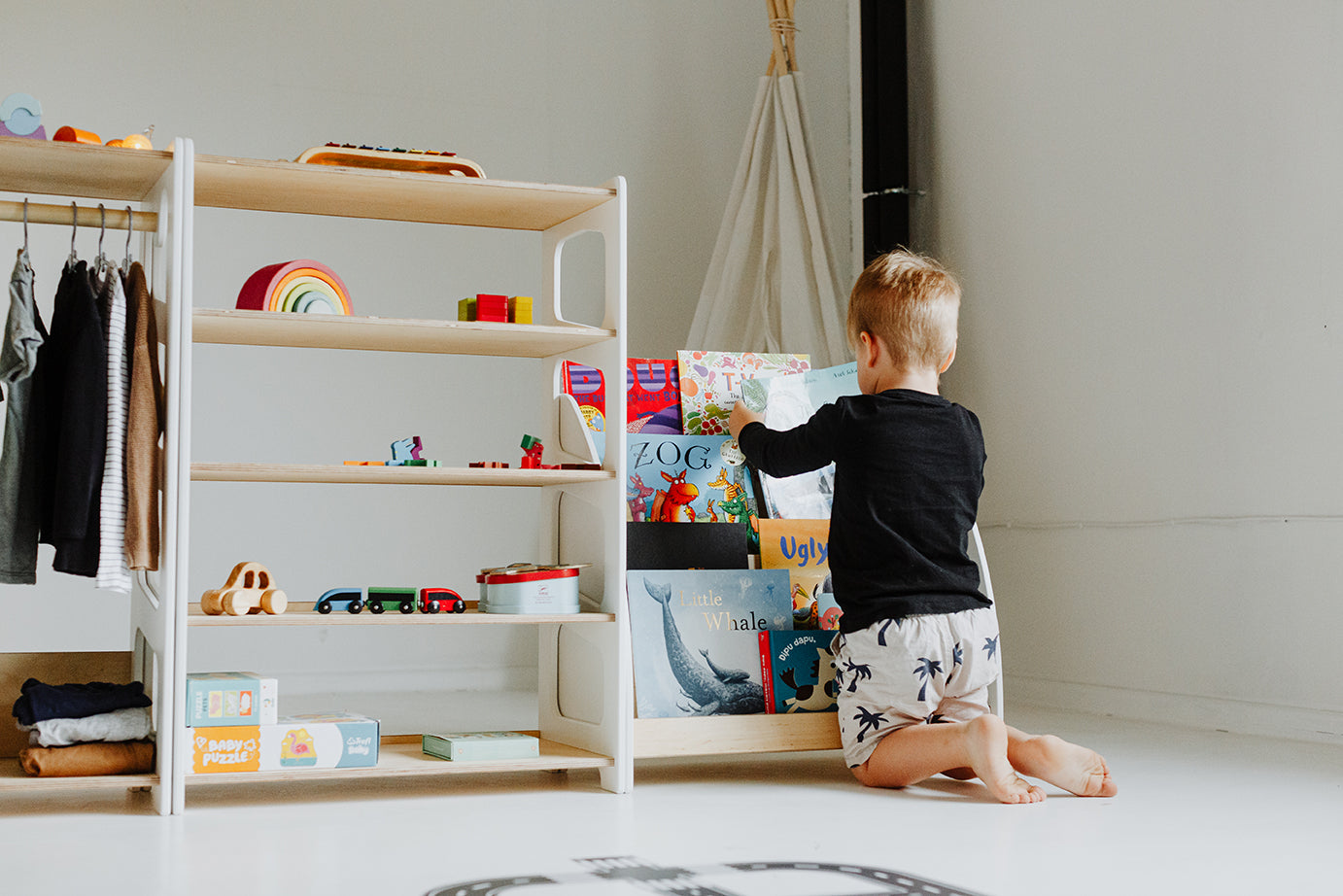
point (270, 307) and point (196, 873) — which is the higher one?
point (270, 307)

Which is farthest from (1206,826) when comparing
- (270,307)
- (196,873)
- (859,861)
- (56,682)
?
(56,682)

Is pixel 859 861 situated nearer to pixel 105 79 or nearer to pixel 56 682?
pixel 56 682

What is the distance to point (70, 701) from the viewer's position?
7.49ft

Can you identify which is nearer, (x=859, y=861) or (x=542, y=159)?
(x=859, y=861)

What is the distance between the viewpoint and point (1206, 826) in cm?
216

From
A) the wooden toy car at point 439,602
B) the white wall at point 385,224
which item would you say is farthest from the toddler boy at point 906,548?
the white wall at point 385,224

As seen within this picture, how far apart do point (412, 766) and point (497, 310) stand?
2.80ft

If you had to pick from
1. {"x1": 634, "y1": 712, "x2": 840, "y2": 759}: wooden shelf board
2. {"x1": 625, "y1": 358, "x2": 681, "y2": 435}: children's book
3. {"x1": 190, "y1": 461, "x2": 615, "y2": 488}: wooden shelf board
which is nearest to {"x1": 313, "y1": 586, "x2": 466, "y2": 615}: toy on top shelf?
{"x1": 190, "y1": 461, "x2": 615, "y2": 488}: wooden shelf board

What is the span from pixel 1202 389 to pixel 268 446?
2812 millimetres

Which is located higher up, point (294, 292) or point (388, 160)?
point (388, 160)

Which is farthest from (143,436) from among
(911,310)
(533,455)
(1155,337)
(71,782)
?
(1155,337)

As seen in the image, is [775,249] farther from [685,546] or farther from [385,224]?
[685,546]

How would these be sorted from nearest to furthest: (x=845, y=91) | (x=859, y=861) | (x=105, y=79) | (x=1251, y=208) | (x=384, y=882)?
(x=384, y=882)
(x=859, y=861)
(x=1251, y=208)
(x=105, y=79)
(x=845, y=91)

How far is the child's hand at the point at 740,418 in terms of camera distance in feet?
9.27
